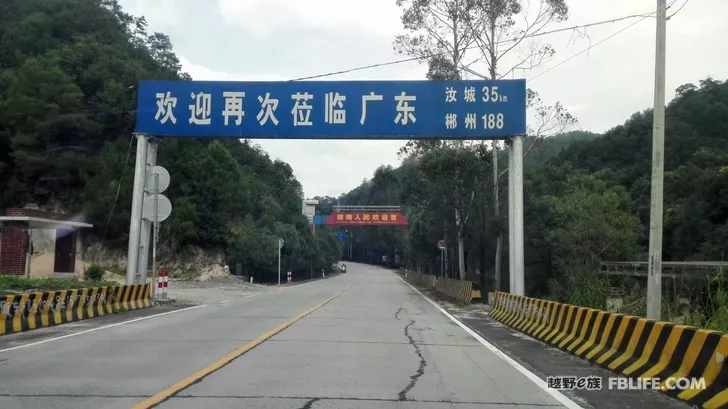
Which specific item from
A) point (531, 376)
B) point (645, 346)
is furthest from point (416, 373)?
point (645, 346)

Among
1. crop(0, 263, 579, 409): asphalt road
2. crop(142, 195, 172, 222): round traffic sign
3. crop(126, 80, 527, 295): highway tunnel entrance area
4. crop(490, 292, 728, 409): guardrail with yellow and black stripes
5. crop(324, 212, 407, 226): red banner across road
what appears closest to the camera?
crop(490, 292, 728, 409): guardrail with yellow and black stripes

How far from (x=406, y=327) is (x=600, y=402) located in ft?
28.6

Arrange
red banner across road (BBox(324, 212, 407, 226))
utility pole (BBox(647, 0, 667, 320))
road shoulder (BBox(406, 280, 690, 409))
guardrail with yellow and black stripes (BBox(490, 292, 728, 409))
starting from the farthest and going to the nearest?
1. red banner across road (BBox(324, 212, 407, 226))
2. utility pole (BBox(647, 0, 667, 320))
3. road shoulder (BBox(406, 280, 690, 409))
4. guardrail with yellow and black stripes (BBox(490, 292, 728, 409))

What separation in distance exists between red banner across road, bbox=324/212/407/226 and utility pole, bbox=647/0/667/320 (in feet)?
196

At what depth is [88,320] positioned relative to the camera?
16.1 m

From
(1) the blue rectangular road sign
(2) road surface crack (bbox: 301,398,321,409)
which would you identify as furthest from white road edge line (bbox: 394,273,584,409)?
(1) the blue rectangular road sign

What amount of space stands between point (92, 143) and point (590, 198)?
34.0 metres

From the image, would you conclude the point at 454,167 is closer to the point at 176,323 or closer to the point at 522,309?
the point at 522,309

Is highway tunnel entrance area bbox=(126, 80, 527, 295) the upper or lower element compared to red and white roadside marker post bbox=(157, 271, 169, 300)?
upper

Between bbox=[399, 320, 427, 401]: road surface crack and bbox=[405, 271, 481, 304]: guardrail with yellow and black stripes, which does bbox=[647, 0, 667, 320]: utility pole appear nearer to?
bbox=[399, 320, 427, 401]: road surface crack

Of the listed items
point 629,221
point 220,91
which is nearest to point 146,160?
point 220,91

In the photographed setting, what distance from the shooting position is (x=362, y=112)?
2028 cm

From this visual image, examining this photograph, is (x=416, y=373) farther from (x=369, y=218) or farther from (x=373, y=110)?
(x=369, y=218)

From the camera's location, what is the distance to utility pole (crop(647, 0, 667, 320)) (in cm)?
1078
